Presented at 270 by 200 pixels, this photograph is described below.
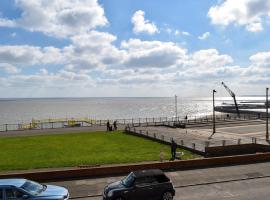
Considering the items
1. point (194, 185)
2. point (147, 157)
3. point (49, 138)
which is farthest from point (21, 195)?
point (49, 138)

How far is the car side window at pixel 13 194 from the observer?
45.4ft

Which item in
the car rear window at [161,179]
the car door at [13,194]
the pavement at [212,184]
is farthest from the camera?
the pavement at [212,184]

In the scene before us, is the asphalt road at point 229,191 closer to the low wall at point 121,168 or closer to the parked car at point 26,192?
the parked car at point 26,192

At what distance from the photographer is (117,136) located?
145 feet

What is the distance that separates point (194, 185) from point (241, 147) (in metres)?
13.3

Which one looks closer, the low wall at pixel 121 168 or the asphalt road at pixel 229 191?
the asphalt road at pixel 229 191

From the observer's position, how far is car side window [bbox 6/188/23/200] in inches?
545

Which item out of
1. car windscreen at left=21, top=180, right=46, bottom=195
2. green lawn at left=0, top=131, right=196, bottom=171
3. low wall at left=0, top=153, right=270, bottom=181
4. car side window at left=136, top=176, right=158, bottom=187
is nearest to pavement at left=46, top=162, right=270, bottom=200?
low wall at left=0, top=153, right=270, bottom=181

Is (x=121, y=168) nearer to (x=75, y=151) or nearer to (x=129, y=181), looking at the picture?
(x=129, y=181)

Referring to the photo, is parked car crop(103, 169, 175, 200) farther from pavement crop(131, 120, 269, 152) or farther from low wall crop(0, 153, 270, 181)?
pavement crop(131, 120, 269, 152)

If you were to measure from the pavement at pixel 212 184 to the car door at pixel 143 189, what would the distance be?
6.34 ft

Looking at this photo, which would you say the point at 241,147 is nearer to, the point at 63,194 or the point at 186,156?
the point at 186,156

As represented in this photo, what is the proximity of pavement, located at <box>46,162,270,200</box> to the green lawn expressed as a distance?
5.46 meters

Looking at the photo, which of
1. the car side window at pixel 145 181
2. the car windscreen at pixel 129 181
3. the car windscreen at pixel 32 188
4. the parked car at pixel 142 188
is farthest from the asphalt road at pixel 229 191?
the car windscreen at pixel 32 188
